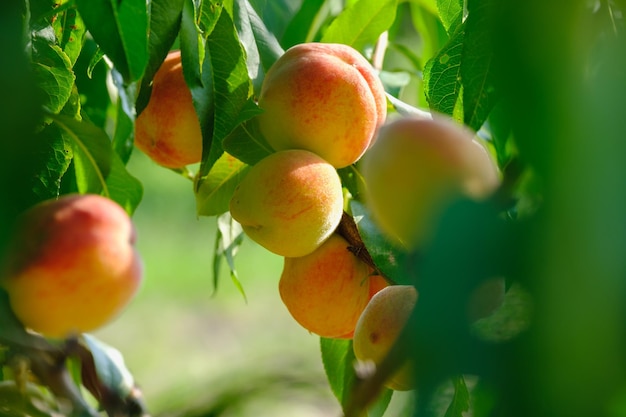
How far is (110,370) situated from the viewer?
0.57 meters

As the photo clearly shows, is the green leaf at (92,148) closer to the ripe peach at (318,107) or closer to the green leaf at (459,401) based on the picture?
the ripe peach at (318,107)

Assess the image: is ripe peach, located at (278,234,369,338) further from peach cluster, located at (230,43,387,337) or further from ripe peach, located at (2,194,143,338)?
ripe peach, located at (2,194,143,338)

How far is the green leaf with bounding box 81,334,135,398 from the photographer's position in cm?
55

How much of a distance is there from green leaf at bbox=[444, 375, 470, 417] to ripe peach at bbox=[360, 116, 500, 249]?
0.85ft

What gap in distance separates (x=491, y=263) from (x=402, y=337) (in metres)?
0.07

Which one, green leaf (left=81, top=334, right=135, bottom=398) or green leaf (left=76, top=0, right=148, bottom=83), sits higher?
green leaf (left=76, top=0, right=148, bottom=83)

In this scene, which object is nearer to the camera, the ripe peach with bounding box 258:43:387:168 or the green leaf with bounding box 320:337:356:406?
the ripe peach with bounding box 258:43:387:168

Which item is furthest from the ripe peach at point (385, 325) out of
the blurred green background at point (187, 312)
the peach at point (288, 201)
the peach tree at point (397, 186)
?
the blurred green background at point (187, 312)

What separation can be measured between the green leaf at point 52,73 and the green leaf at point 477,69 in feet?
1.07

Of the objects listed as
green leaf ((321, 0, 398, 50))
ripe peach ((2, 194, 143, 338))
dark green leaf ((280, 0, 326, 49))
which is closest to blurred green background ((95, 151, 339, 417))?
dark green leaf ((280, 0, 326, 49))

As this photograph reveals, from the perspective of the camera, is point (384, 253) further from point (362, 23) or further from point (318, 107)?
point (362, 23)

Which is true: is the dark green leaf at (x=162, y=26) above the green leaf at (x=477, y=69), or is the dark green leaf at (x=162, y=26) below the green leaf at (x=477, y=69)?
below

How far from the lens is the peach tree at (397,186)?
34 cm

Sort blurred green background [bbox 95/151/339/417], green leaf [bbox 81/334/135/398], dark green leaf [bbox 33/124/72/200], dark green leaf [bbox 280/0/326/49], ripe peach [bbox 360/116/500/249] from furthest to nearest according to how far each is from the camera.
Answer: blurred green background [bbox 95/151/339/417] → dark green leaf [bbox 280/0/326/49] → dark green leaf [bbox 33/124/72/200] → green leaf [bbox 81/334/135/398] → ripe peach [bbox 360/116/500/249]
